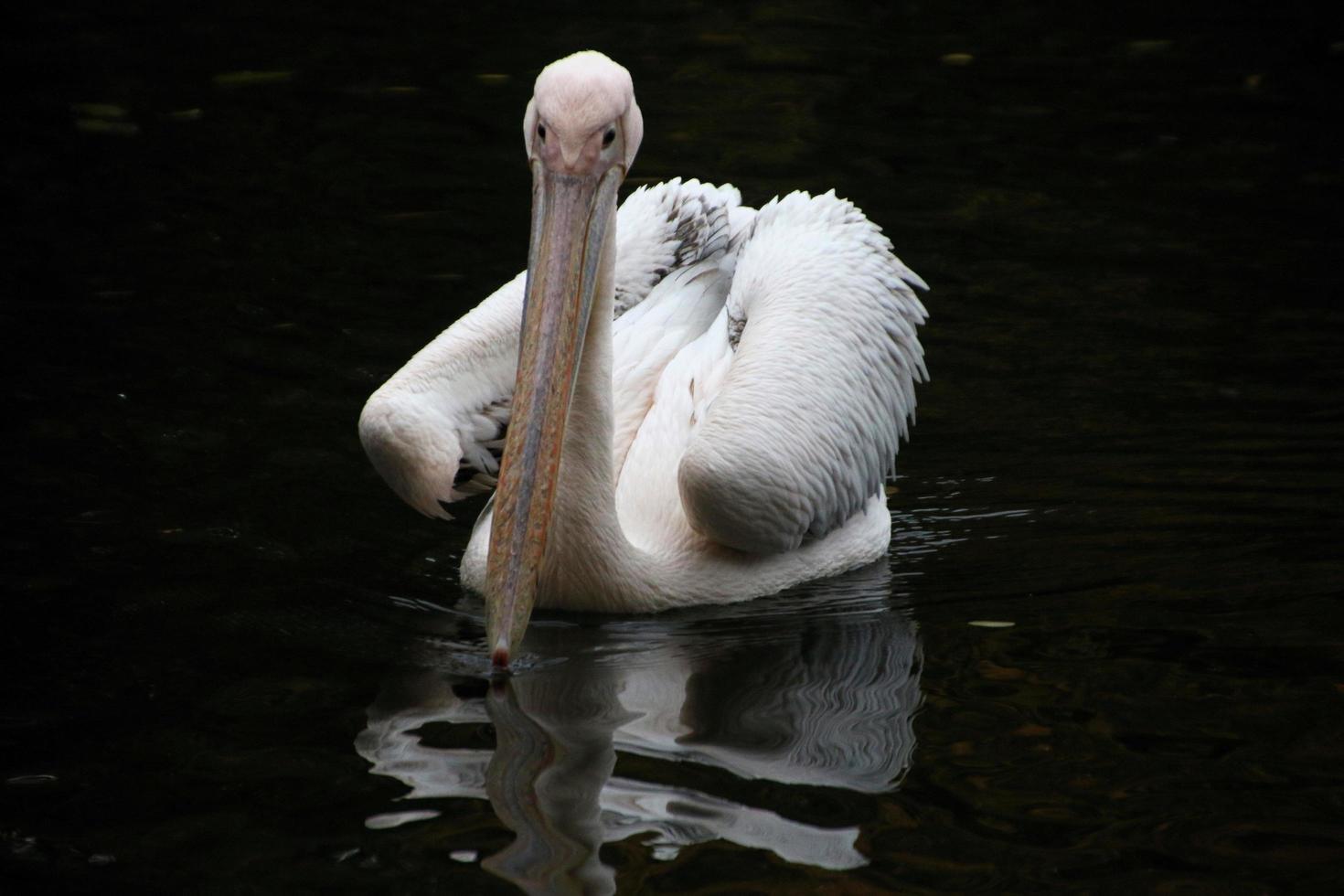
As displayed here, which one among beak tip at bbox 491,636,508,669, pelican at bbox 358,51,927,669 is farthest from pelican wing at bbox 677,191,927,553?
beak tip at bbox 491,636,508,669

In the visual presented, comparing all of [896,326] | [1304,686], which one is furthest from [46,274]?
[1304,686]

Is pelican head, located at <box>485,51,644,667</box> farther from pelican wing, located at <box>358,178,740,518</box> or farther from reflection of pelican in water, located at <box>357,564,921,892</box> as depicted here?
pelican wing, located at <box>358,178,740,518</box>

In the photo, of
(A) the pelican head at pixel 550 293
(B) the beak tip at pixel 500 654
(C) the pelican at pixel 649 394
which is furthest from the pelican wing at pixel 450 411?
(B) the beak tip at pixel 500 654

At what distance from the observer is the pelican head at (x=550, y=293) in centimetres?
389

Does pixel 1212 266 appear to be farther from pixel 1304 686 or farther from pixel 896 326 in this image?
pixel 1304 686

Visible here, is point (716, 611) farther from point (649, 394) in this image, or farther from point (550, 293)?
point (550, 293)

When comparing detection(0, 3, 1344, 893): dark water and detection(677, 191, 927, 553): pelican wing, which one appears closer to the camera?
detection(0, 3, 1344, 893): dark water

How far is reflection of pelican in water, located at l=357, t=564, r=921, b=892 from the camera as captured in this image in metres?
3.37

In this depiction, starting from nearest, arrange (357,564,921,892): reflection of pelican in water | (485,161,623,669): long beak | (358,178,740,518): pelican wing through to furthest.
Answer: (357,564,921,892): reflection of pelican in water → (485,161,623,669): long beak → (358,178,740,518): pelican wing

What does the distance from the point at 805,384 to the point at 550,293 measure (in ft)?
3.54

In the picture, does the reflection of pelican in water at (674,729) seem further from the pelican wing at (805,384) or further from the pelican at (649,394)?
the pelican wing at (805,384)

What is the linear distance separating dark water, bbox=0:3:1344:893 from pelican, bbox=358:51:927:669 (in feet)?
0.55

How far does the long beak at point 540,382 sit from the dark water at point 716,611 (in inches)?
11.0

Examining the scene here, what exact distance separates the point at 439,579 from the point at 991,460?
5.88 feet
